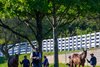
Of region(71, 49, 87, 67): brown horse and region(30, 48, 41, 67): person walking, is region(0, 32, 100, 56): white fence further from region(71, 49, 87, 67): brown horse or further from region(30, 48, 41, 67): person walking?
region(30, 48, 41, 67): person walking

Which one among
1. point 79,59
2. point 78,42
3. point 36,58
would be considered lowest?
point 36,58

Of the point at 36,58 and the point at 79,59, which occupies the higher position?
the point at 79,59

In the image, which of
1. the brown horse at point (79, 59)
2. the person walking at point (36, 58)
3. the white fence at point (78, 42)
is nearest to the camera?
the person walking at point (36, 58)

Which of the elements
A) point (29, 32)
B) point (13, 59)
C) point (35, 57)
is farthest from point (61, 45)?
point (35, 57)

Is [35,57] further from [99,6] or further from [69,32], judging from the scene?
[69,32]

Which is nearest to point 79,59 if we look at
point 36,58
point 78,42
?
point 36,58

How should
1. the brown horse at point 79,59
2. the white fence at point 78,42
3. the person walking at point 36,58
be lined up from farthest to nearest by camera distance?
the white fence at point 78,42, the brown horse at point 79,59, the person walking at point 36,58

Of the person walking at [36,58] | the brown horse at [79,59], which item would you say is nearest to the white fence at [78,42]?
the brown horse at [79,59]

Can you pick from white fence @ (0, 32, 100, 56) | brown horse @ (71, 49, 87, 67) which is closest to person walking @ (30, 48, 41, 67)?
brown horse @ (71, 49, 87, 67)

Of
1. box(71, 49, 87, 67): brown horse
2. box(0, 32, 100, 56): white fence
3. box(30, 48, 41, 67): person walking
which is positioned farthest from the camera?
box(0, 32, 100, 56): white fence

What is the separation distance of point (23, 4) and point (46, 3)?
5.14 ft

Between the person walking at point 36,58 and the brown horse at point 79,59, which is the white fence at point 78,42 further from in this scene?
the person walking at point 36,58

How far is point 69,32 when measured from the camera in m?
79.4

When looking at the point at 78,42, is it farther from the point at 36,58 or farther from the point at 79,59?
the point at 36,58
